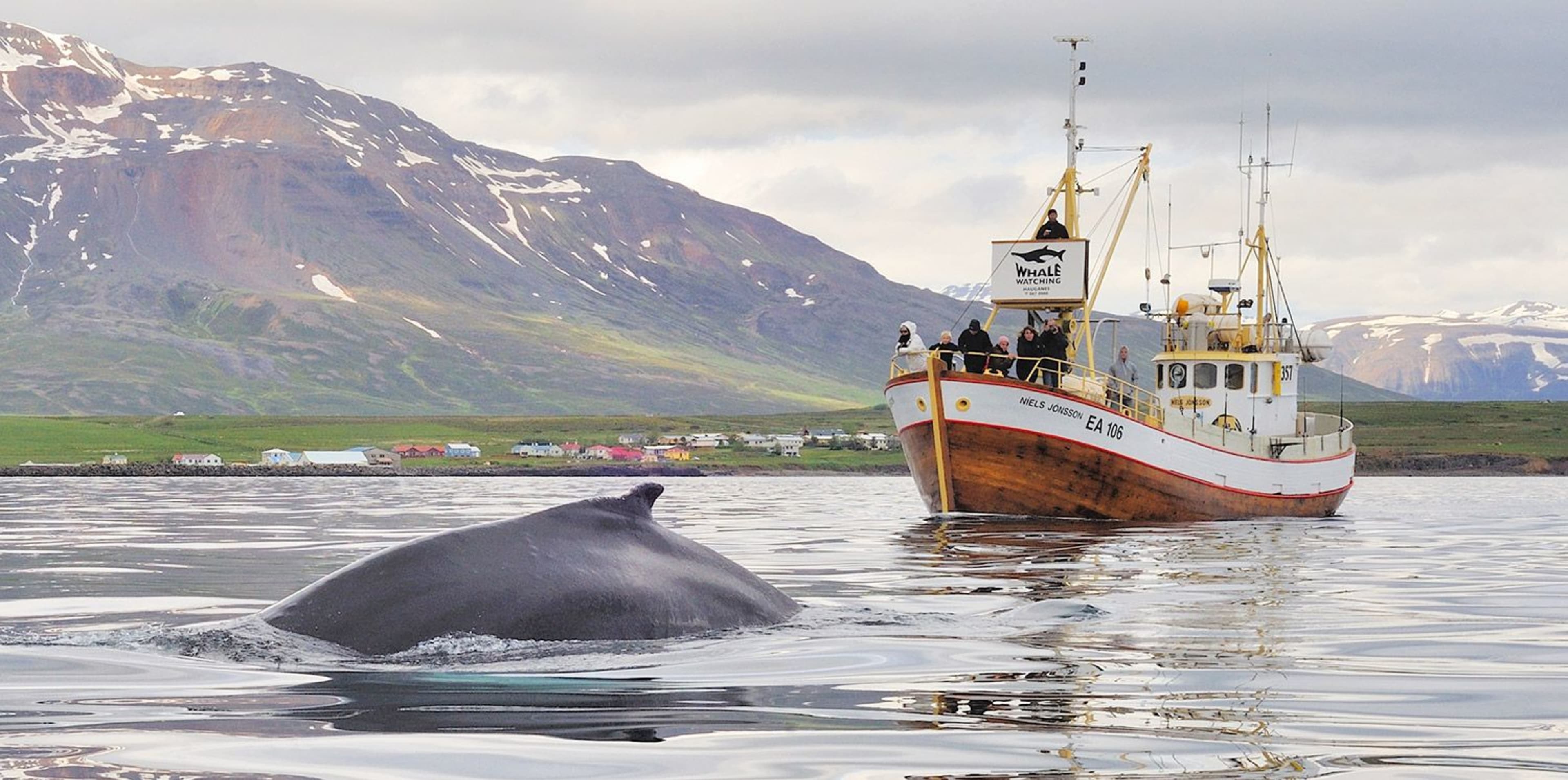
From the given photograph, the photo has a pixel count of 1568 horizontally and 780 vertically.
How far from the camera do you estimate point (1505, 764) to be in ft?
27.0

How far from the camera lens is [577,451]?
598ft

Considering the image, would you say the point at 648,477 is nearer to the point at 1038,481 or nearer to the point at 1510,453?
the point at 1510,453

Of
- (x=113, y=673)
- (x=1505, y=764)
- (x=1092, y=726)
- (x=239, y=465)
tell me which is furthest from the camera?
(x=239, y=465)

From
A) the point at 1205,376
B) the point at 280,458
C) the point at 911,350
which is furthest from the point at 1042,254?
the point at 280,458

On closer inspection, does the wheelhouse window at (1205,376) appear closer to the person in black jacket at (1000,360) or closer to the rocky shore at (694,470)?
the person in black jacket at (1000,360)

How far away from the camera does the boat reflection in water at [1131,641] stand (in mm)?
9391

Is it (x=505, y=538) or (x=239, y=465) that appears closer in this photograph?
(x=505, y=538)

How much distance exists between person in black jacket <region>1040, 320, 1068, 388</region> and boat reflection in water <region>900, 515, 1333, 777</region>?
13.8 meters

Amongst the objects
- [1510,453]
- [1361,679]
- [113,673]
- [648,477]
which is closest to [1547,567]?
[1361,679]

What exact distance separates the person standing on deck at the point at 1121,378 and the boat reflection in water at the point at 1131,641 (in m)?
14.0

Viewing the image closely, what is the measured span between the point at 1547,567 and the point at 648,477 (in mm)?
107022

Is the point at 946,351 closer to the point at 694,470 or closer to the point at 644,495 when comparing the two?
the point at 644,495

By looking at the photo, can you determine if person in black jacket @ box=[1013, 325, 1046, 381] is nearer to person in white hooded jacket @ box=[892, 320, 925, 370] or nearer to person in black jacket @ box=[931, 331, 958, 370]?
person in black jacket @ box=[931, 331, 958, 370]

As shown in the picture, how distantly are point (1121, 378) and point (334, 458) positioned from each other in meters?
131
